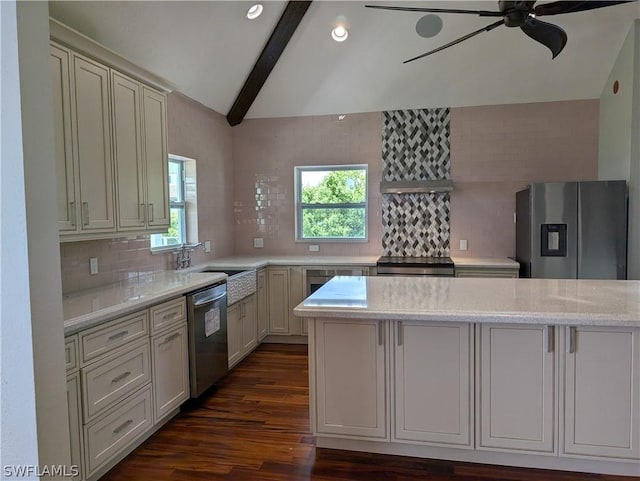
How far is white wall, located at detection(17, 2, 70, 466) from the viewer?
0.67 metres

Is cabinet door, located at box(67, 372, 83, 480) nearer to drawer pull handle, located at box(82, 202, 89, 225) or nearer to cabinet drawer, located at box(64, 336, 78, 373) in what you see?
cabinet drawer, located at box(64, 336, 78, 373)

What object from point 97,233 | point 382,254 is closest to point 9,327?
point 97,233

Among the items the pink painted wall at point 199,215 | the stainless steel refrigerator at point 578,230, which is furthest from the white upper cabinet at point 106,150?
the stainless steel refrigerator at point 578,230

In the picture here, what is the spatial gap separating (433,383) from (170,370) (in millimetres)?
1699

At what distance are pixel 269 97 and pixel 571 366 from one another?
4072 millimetres

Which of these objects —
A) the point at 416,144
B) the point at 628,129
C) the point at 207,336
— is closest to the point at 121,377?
the point at 207,336

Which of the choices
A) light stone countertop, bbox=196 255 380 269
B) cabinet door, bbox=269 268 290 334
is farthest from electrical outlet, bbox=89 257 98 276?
cabinet door, bbox=269 268 290 334

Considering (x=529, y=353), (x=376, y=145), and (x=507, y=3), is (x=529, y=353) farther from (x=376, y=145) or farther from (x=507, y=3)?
(x=376, y=145)

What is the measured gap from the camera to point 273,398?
323cm

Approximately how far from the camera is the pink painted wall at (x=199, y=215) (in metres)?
2.82

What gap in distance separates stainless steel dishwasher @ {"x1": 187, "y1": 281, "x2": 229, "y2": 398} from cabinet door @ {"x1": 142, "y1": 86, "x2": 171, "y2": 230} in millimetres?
665

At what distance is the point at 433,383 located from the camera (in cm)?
227

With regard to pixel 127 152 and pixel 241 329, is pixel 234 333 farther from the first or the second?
pixel 127 152

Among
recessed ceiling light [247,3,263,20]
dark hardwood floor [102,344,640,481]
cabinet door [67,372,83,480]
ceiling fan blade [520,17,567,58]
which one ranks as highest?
recessed ceiling light [247,3,263,20]
